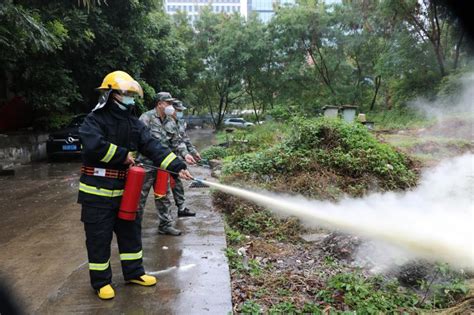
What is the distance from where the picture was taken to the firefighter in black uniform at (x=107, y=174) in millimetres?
3152

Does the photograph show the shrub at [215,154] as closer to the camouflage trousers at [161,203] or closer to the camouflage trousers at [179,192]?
the camouflage trousers at [179,192]

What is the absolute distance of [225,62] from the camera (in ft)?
79.6

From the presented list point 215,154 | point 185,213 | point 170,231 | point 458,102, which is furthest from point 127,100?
point 458,102

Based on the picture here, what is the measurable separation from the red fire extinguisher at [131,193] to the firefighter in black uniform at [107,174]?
0.26ft

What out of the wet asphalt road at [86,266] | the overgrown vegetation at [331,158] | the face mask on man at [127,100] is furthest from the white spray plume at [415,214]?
the face mask on man at [127,100]

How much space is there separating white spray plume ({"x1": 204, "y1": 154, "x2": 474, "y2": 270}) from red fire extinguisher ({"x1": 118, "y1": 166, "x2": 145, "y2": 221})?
48.5 inches

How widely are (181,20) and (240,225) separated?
25.3 metres

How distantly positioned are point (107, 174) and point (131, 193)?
0.26m

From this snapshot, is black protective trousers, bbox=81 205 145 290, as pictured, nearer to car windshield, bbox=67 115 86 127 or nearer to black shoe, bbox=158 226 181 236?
black shoe, bbox=158 226 181 236

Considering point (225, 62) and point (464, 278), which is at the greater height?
point (225, 62)

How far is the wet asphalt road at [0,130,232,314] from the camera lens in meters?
3.18

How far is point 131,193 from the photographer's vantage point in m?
3.24

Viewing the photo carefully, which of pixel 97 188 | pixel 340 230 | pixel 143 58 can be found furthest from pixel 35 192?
pixel 143 58

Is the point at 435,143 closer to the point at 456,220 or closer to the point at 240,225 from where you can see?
the point at 456,220
